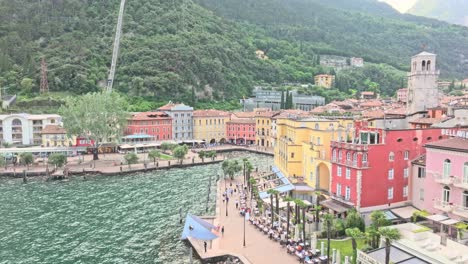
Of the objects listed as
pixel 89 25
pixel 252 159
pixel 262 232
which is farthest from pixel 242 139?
pixel 89 25

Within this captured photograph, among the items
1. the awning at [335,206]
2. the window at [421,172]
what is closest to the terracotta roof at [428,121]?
the window at [421,172]

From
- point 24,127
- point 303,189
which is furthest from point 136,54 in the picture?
point 303,189

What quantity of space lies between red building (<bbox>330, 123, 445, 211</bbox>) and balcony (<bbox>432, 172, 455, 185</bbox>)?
5.30m

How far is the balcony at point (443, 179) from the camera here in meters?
33.9

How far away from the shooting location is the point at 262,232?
38.8 m

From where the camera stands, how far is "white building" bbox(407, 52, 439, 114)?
5864 cm

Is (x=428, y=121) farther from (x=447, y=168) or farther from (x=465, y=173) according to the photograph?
(x=465, y=173)

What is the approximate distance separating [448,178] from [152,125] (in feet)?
264

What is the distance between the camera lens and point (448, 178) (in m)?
34.3

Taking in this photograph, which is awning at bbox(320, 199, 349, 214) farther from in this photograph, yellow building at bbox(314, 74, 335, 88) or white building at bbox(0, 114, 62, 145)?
yellow building at bbox(314, 74, 335, 88)

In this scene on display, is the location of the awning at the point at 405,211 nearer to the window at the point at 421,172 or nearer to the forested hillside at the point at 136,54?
the window at the point at 421,172

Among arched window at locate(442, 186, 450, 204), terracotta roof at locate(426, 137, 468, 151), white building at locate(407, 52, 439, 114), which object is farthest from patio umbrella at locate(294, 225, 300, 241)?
white building at locate(407, 52, 439, 114)

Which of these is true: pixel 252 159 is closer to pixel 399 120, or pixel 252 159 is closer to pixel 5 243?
pixel 399 120

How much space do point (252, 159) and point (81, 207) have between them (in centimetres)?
4371
